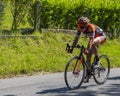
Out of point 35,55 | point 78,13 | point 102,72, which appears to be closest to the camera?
point 102,72

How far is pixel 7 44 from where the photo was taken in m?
14.8

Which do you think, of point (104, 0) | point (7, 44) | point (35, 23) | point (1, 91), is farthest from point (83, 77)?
point (104, 0)

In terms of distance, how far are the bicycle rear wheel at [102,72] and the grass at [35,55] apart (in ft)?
6.49

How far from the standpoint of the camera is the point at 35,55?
1473 centimetres

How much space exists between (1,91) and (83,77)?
1.99m

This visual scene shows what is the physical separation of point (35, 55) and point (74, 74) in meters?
3.57

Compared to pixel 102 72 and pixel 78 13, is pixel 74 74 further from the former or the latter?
pixel 78 13

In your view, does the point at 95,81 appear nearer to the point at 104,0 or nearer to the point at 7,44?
the point at 7,44

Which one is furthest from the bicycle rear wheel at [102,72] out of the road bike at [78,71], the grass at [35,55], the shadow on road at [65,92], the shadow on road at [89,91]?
the grass at [35,55]

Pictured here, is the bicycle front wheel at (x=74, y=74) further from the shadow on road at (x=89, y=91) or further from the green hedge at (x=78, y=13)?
the green hedge at (x=78, y=13)

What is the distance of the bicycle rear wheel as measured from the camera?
12.1 metres

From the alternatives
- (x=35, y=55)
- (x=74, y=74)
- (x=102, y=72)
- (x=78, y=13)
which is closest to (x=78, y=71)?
(x=74, y=74)

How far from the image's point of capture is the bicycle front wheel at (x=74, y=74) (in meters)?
11.2

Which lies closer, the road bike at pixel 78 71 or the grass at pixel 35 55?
the road bike at pixel 78 71
